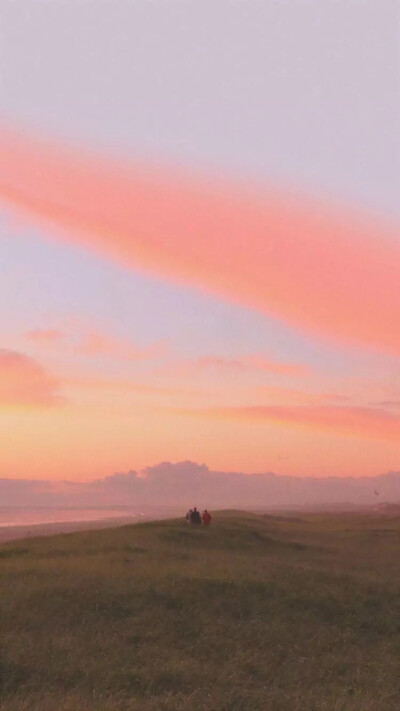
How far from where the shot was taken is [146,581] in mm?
30438

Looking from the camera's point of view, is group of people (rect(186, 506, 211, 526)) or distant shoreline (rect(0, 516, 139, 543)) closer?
group of people (rect(186, 506, 211, 526))

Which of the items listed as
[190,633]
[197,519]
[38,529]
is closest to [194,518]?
[197,519]

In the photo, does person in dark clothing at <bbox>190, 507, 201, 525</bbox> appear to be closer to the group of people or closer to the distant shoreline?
the group of people

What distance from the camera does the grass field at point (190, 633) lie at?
62.0ft

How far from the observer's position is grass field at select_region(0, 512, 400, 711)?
1889 centimetres

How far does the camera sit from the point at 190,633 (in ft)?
80.9

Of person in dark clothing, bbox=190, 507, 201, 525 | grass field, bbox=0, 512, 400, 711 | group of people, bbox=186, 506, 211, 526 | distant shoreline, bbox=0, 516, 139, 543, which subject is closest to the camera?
grass field, bbox=0, 512, 400, 711

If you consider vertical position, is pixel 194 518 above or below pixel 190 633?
above

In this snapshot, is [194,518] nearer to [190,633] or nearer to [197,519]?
[197,519]

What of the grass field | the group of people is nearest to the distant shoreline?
the group of people

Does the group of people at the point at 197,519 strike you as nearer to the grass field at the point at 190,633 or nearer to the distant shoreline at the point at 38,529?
the distant shoreline at the point at 38,529

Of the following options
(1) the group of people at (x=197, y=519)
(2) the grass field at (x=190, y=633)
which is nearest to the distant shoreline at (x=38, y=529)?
(1) the group of people at (x=197, y=519)

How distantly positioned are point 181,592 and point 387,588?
12046 mm

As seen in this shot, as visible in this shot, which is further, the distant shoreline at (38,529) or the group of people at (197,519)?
the distant shoreline at (38,529)
